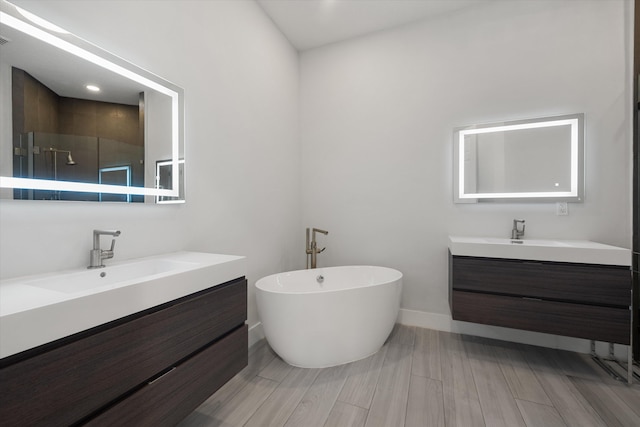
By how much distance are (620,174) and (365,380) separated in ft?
7.57

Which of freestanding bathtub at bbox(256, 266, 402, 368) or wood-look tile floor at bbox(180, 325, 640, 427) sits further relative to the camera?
freestanding bathtub at bbox(256, 266, 402, 368)

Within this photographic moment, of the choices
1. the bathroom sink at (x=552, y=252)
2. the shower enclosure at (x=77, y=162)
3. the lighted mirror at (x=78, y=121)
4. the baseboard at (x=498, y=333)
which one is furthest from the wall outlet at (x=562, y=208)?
the shower enclosure at (x=77, y=162)

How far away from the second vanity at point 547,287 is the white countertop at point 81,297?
1659 mm

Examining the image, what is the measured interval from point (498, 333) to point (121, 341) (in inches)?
102

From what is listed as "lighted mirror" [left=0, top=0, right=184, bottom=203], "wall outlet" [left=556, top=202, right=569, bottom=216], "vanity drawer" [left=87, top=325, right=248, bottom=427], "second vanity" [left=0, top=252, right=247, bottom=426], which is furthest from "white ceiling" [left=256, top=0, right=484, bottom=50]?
"vanity drawer" [left=87, top=325, right=248, bottom=427]

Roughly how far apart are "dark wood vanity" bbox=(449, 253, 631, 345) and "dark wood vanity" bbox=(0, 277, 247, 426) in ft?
5.21

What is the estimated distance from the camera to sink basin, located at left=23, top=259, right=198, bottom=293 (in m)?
0.99

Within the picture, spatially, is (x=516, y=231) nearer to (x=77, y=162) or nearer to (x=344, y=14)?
(x=344, y=14)

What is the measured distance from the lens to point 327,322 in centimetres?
178

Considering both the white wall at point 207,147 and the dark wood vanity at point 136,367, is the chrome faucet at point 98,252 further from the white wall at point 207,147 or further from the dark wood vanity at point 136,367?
the dark wood vanity at point 136,367

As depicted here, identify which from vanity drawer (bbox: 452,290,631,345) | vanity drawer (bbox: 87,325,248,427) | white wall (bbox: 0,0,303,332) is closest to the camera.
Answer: vanity drawer (bbox: 87,325,248,427)

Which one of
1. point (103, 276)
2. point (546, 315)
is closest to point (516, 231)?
point (546, 315)

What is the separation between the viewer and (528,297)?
5.93 feet

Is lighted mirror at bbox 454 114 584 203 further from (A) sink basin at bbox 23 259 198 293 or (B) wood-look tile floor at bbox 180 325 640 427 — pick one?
(A) sink basin at bbox 23 259 198 293
